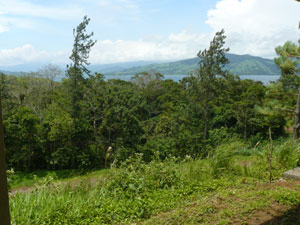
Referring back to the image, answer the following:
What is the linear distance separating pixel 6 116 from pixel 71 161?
17.1ft

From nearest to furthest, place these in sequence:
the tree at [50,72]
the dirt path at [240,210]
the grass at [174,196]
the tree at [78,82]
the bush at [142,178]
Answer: the dirt path at [240,210], the grass at [174,196], the bush at [142,178], the tree at [78,82], the tree at [50,72]

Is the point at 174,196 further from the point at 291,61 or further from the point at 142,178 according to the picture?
the point at 291,61

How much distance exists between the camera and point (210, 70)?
16.8 meters

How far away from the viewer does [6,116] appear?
16109 millimetres

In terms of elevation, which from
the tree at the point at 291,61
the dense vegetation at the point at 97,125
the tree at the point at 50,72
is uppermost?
the tree at the point at 50,72

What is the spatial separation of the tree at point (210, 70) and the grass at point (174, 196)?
13.0 meters

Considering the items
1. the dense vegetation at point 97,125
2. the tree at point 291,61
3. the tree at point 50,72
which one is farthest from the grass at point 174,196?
the tree at point 50,72

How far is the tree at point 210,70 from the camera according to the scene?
16.6m

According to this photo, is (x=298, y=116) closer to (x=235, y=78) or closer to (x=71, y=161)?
(x=71, y=161)

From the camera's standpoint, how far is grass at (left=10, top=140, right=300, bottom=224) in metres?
2.59

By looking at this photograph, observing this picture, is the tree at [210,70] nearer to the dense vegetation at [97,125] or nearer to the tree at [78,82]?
the dense vegetation at [97,125]

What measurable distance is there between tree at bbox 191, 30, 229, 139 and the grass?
13.0 meters

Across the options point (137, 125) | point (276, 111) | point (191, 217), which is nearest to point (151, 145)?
point (137, 125)

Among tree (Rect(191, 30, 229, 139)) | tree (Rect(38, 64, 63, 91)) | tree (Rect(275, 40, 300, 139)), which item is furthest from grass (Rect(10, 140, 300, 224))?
tree (Rect(38, 64, 63, 91))
